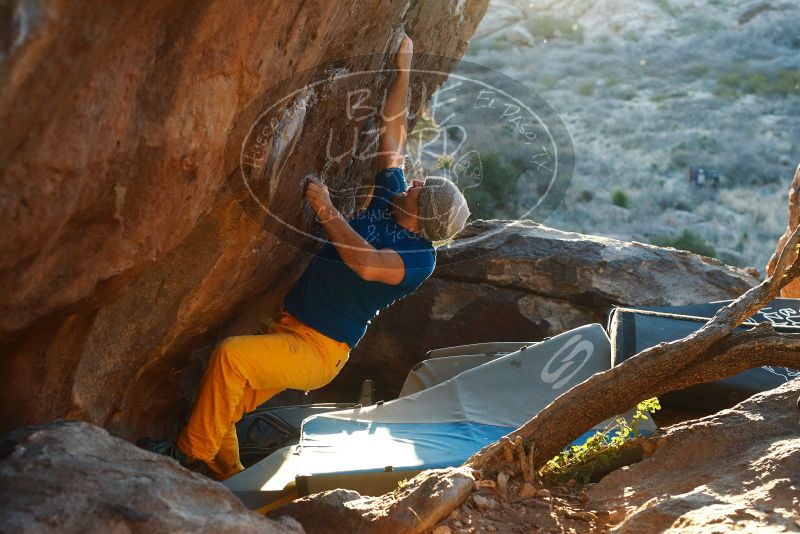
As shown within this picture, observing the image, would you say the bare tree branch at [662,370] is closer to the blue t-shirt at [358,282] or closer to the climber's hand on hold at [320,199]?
the blue t-shirt at [358,282]

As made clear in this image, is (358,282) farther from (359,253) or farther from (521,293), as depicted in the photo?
(521,293)

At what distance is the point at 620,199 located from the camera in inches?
1051

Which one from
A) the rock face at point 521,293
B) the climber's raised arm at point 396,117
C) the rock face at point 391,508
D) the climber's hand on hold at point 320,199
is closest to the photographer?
the rock face at point 391,508

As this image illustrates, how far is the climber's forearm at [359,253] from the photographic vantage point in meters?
4.47

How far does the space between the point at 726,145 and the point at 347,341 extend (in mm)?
27922

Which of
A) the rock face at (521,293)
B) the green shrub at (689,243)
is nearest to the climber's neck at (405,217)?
the rock face at (521,293)

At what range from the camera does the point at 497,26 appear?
142ft

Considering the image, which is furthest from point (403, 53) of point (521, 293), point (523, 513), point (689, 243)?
point (689, 243)

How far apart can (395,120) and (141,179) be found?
221 centimetres

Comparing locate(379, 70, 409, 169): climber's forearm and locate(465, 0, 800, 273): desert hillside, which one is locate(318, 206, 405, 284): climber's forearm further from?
locate(465, 0, 800, 273): desert hillside

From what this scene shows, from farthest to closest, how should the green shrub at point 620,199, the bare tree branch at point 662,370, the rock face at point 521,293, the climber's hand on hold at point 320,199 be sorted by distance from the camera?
the green shrub at point 620,199
the rock face at point 521,293
the climber's hand on hold at point 320,199
the bare tree branch at point 662,370

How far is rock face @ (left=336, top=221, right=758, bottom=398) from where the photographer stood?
7.46m

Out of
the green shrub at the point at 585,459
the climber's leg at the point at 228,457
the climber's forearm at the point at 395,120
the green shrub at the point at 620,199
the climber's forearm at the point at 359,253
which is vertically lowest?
the climber's leg at the point at 228,457

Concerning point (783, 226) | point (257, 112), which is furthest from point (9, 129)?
point (783, 226)
